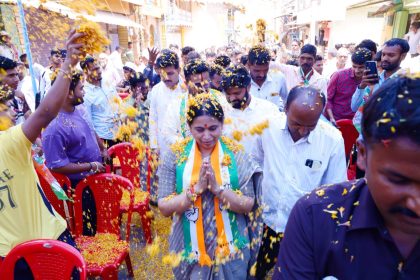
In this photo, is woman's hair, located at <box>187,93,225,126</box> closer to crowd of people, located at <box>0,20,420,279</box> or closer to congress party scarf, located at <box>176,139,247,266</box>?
crowd of people, located at <box>0,20,420,279</box>

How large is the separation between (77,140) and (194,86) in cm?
164

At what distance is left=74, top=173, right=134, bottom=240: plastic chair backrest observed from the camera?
314 centimetres

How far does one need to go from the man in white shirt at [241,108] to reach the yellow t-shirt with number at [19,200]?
5.68ft

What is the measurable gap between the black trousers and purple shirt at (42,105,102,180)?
74.0 inches

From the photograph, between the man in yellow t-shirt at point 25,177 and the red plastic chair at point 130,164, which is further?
the red plastic chair at point 130,164

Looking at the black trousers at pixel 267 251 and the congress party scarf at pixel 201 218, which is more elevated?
the congress party scarf at pixel 201 218

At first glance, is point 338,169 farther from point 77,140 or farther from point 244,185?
point 77,140

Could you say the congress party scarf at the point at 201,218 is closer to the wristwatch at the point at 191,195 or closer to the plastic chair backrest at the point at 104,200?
the wristwatch at the point at 191,195

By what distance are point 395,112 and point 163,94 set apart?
3807 millimetres

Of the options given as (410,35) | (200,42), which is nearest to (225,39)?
(200,42)

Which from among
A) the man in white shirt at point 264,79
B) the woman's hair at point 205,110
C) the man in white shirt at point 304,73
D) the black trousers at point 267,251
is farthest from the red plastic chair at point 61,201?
the man in white shirt at point 304,73

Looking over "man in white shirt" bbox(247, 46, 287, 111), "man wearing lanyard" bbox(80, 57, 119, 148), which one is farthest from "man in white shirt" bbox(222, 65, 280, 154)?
"man wearing lanyard" bbox(80, 57, 119, 148)

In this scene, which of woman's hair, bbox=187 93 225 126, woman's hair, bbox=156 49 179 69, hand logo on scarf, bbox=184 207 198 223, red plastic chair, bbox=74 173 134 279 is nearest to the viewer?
hand logo on scarf, bbox=184 207 198 223

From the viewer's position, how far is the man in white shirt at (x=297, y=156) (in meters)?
2.34
